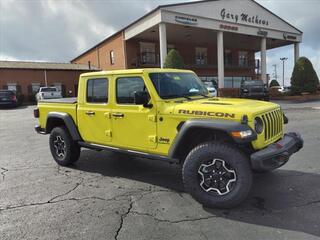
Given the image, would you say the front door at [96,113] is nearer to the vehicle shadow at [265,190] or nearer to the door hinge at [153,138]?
the vehicle shadow at [265,190]

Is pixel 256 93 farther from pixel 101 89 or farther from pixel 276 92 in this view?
pixel 101 89

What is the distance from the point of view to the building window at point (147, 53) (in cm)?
3322

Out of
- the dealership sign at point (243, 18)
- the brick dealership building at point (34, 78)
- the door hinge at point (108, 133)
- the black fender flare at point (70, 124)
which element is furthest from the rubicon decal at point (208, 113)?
the brick dealership building at point (34, 78)

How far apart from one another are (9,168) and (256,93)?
22.4 meters

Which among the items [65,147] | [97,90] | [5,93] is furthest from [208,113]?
[5,93]

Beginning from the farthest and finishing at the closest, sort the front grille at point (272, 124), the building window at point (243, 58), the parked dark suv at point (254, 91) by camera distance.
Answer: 1. the building window at point (243, 58)
2. the parked dark suv at point (254, 91)
3. the front grille at point (272, 124)

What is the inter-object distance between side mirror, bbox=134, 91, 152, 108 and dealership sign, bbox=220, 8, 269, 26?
27019 mm

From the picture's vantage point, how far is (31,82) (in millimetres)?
36031

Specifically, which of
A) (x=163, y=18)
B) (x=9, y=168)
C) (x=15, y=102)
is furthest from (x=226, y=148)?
(x=15, y=102)

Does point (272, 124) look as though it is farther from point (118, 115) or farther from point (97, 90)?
point (97, 90)

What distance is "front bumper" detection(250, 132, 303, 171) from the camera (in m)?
4.17

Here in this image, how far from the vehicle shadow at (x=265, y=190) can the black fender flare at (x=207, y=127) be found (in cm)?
87

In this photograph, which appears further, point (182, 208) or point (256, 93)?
point (256, 93)

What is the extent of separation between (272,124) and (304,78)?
26.4 meters
